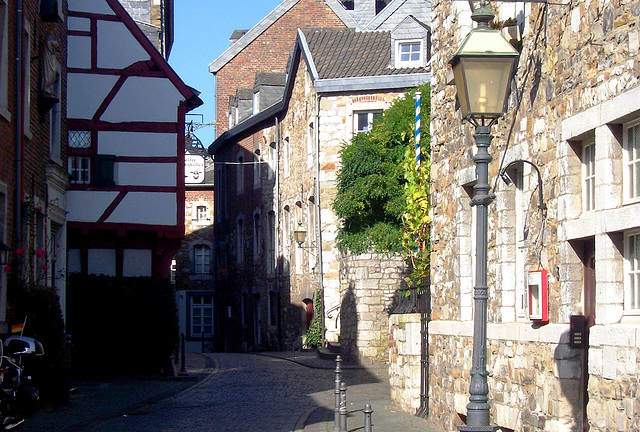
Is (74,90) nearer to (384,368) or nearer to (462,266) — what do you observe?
(384,368)

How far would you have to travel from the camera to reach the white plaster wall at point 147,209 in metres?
22.1

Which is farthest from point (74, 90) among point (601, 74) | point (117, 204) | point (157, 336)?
point (601, 74)

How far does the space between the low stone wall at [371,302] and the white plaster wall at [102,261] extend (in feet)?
21.4

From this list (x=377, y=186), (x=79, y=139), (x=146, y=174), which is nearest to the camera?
(x=79, y=139)

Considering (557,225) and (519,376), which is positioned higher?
(557,225)

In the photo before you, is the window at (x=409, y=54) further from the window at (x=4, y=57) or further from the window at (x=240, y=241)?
the window at (x=4, y=57)

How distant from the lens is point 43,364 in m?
14.5

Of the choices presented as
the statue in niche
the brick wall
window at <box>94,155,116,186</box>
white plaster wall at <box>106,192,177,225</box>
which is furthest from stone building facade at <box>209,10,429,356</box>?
the statue in niche

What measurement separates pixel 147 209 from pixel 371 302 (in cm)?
652

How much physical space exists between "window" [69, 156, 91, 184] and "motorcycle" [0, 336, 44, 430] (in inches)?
406

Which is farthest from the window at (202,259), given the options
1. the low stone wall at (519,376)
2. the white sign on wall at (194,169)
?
the low stone wall at (519,376)

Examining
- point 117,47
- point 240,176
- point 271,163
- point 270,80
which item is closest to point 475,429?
point 117,47

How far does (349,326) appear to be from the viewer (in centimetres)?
2638

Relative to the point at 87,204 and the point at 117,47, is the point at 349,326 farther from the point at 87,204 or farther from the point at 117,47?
the point at 117,47
